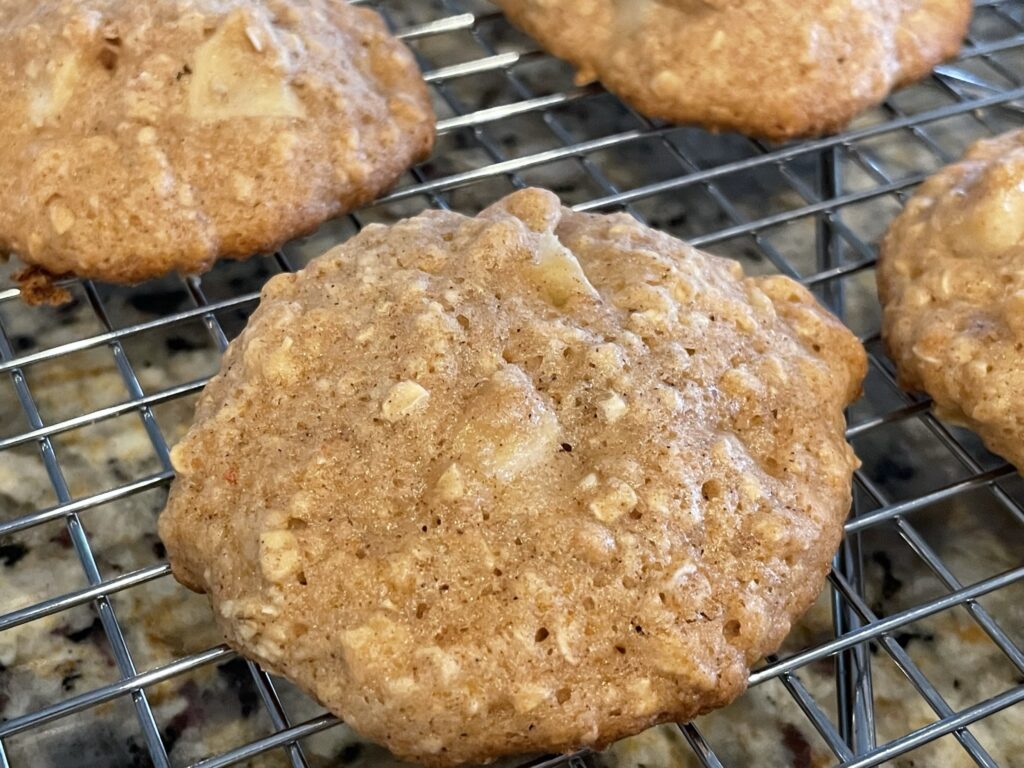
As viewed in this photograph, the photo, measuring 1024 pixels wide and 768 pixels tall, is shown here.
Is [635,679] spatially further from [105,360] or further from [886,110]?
[886,110]

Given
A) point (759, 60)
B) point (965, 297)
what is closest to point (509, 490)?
point (965, 297)

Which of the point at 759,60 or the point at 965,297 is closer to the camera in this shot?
the point at 965,297

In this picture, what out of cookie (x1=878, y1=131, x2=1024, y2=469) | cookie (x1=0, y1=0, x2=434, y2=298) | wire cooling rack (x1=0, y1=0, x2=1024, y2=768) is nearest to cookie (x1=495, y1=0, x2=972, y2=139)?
wire cooling rack (x1=0, y1=0, x2=1024, y2=768)

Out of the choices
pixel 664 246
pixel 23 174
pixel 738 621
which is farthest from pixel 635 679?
pixel 23 174

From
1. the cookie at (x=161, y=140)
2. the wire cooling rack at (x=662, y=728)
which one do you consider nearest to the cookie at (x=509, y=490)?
the wire cooling rack at (x=662, y=728)

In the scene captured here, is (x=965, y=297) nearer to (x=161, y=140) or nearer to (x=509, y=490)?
(x=509, y=490)

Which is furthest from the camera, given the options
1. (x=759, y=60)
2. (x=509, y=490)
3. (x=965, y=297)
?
(x=759, y=60)
